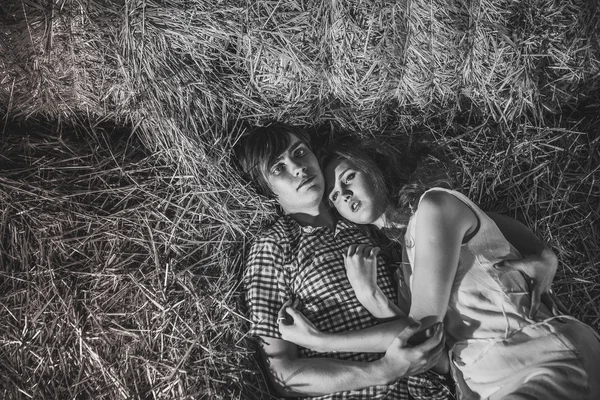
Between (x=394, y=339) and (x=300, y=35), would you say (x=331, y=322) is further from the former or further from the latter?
(x=300, y=35)

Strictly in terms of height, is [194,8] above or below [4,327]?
above

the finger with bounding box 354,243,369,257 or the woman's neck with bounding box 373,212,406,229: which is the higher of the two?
the woman's neck with bounding box 373,212,406,229

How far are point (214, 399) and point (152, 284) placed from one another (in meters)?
0.62

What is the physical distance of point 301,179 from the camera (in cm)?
244

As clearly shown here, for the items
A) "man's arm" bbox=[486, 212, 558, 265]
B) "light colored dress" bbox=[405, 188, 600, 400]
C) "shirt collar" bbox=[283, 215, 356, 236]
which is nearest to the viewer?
"light colored dress" bbox=[405, 188, 600, 400]

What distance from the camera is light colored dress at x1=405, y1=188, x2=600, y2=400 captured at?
76.5 inches

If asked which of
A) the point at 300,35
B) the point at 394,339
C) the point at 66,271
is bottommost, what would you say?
the point at 66,271

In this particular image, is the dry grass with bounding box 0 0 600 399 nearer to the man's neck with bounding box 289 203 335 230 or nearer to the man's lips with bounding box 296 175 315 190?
the man's neck with bounding box 289 203 335 230

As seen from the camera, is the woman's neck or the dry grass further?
the woman's neck

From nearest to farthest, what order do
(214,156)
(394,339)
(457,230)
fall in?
(457,230) < (394,339) < (214,156)

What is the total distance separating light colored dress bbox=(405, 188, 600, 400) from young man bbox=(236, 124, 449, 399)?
0.75 ft

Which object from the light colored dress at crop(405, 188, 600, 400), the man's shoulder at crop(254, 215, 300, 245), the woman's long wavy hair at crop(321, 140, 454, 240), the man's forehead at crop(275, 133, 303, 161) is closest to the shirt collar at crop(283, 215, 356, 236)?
the man's shoulder at crop(254, 215, 300, 245)

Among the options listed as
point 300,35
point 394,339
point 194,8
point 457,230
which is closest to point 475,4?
point 300,35

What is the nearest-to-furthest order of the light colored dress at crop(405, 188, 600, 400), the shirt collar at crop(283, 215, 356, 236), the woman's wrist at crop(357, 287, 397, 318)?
the light colored dress at crop(405, 188, 600, 400), the woman's wrist at crop(357, 287, 397, 318), the shirt collar at crop(283, 215, 356, 236)
